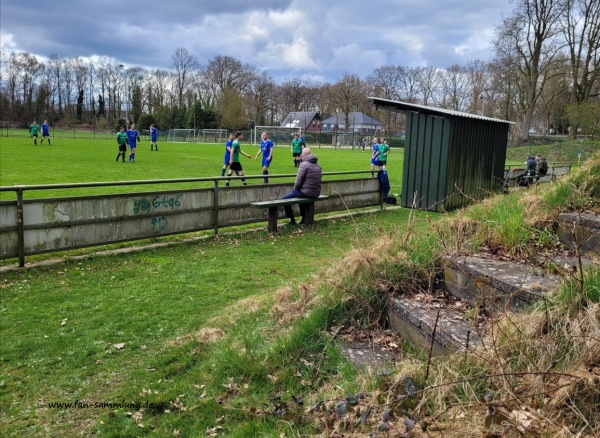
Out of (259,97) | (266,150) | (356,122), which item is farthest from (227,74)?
(266,150)

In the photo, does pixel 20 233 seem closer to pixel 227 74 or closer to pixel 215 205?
pixel 215 205

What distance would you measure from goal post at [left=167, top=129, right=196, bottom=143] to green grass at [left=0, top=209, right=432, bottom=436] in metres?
54.2

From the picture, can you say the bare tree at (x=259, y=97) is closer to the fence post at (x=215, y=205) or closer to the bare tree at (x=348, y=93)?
the bare tree at (x=348, y=93)

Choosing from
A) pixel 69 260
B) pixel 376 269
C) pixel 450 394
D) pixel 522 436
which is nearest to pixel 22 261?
pixel 69 260

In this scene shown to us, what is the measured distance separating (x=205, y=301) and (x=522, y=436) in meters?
4.38

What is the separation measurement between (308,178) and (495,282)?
7.68 m

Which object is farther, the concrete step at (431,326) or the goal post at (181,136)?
the goal post at (181,136)

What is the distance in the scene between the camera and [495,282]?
3.52 metres

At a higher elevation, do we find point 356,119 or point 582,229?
point 356,119

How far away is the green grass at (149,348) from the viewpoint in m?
3.53

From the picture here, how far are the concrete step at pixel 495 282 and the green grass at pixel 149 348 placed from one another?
3.24 feet

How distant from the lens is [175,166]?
939 inches

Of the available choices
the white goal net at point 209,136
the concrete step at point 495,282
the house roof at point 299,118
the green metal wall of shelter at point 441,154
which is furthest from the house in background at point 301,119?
the concrete step at point 495,282

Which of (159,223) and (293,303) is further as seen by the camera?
(159,223)
